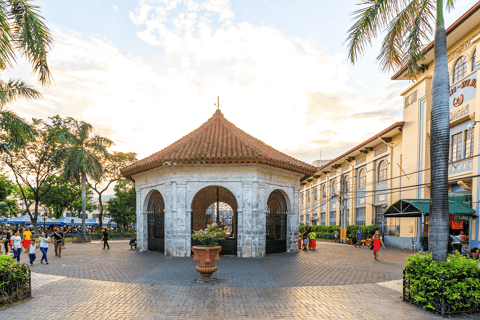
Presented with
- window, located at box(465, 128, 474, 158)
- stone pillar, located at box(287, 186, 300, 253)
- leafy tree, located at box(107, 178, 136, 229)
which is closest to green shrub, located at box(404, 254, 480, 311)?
stone pillar, located at box(287, 186, 300, 253)

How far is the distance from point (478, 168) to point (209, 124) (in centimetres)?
1582

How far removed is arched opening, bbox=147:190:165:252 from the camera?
1809 centimetres

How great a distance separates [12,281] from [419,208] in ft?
69.3

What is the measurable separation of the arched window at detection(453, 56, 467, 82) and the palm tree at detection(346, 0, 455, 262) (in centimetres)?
1391

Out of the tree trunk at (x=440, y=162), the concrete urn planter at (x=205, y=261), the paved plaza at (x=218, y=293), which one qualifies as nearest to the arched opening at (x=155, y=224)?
the paved plaza at (x=218, y=293)

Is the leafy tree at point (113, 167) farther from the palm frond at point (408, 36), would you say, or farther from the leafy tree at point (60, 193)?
the palm frond at point (408, 36)

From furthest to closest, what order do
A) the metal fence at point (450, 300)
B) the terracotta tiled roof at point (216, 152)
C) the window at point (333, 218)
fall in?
the window at point (333, 218), the terracotta tiled roof at point (216, 152), the metal fence at point (450, 300)

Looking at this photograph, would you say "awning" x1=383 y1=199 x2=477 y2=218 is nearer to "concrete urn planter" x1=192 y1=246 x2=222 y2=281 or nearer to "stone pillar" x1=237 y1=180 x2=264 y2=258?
"stone pillar" x1=237 y1=180 x2=264 y2=258

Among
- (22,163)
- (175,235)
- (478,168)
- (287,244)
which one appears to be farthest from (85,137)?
(478,168)

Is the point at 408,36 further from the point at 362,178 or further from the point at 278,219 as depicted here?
the point at 362,178

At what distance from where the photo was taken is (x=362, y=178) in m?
35.6

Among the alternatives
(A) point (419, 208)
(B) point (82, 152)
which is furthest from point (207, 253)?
(B) point (82, 152)

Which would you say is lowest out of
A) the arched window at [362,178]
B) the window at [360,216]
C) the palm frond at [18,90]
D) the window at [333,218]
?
the window at [333,218]

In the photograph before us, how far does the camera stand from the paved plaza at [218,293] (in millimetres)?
7020
